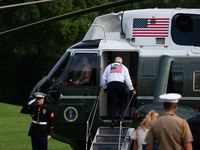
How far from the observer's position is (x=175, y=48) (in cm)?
931

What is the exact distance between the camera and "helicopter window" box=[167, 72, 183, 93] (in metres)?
9.14

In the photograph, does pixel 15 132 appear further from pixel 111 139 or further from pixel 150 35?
pixel 150 35

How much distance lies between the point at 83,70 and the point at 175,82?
7.17 feet

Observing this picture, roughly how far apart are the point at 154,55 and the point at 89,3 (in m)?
21.1

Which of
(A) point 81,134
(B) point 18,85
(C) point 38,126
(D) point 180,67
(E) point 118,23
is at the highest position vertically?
(E) point 118,23

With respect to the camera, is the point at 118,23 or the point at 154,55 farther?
the point at 118,23

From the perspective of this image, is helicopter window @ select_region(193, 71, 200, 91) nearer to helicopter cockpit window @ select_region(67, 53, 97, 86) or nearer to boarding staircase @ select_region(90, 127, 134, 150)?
boarding staircase @ select_region(90, 127, 134, 150)

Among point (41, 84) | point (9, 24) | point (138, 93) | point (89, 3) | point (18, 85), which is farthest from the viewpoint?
point (89, 3)

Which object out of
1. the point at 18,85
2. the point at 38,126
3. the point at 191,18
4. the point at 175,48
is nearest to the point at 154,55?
the point at 175,48

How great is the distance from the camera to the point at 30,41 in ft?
91.7

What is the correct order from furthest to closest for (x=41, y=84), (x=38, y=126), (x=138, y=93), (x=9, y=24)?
(x=9, y=24), (x=41, y=84), (x=138, y=93), (x=38, y=126)

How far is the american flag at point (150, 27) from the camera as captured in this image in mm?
9344

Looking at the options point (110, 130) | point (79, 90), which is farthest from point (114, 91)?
point (79, 90)

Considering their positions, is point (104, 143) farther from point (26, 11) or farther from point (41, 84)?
point (26, 11)
